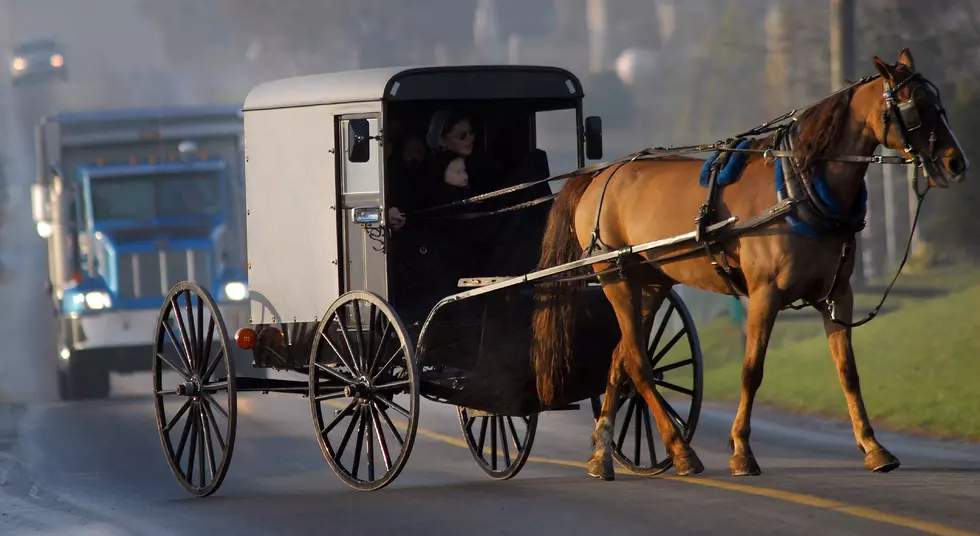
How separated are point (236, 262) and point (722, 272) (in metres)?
12.6

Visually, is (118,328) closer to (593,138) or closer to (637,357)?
(593,138)

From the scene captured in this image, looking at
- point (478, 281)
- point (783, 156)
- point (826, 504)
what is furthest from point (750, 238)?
point (478, 281)

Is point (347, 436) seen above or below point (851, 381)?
below

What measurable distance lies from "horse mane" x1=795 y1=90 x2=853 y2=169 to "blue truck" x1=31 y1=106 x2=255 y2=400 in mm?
12706

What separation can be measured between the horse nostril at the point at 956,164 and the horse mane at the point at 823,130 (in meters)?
0.75

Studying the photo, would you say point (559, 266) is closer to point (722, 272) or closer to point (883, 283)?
point (722, 272)

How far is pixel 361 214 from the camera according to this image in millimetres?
12445

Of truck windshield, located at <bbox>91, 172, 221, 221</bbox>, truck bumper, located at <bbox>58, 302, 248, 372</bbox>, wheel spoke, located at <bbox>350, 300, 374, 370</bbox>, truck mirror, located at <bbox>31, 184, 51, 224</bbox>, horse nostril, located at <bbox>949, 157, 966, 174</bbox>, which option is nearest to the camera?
horse nostril, located at <bbox>949, 157, 966, 174</bbox>

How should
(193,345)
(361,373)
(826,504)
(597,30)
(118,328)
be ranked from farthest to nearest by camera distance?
(597,30)
(118,328)
(193,345)
(361,373)
(826,504)

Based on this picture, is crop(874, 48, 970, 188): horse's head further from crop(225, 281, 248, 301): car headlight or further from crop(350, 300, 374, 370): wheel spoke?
crop(225, 281, 248, 301): car headlight

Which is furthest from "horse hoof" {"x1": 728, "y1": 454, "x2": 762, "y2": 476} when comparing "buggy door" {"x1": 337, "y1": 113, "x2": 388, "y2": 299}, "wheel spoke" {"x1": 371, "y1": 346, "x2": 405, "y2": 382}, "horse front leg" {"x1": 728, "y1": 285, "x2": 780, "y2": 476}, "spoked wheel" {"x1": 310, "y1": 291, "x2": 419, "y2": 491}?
"buggy door" {"x1": 337, "y1": 113, "x2": 388, "y2": 299}

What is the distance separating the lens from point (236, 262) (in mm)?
22688

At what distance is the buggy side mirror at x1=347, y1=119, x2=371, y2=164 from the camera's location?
12.1 meters

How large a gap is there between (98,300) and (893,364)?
923cm
